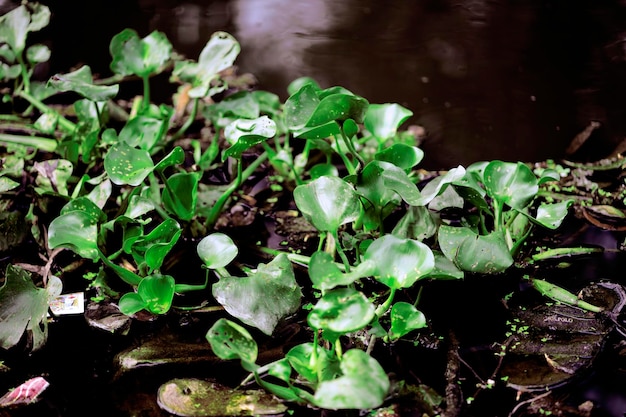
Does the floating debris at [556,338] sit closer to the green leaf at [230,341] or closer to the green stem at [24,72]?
the green leaf at [230,341]

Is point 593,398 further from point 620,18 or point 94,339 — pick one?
point 620,18

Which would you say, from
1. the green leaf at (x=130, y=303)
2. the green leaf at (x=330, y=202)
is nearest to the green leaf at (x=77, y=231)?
the green leaf at (x=130, y=303)

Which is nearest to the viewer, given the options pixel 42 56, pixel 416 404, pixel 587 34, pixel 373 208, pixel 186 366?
pixel 416 404

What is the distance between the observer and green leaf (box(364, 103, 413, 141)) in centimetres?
137

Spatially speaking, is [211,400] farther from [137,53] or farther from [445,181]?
[137,53]

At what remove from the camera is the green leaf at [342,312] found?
92 centimetres

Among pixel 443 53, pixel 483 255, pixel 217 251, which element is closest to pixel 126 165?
pixel 217 251

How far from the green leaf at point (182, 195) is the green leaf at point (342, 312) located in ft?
1.52

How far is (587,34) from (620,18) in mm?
198

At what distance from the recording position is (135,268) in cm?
134

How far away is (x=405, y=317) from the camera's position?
41.8 inches

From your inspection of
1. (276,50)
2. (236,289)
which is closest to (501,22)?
(276,50)

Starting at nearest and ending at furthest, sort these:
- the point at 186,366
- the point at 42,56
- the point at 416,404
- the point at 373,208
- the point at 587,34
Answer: the point at 416,404 < the point at 186,366 < the point at 373,208 < the point at 42,56 < the point at 587,34

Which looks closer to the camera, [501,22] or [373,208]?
[373,208]
